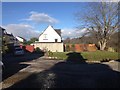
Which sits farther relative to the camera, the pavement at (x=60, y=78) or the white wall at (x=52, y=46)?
the white wall at (x=52, y=46)

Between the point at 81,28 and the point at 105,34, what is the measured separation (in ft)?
19.0

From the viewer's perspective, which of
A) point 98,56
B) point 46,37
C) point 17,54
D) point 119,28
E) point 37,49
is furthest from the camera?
point 46,37

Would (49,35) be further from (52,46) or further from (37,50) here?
(37,50)

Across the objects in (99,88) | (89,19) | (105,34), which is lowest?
(99,88)

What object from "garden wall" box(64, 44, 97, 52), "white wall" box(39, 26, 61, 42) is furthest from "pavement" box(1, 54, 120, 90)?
"white wall" box(39, 26, 61, 42)

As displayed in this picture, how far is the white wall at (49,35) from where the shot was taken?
66.1 metres

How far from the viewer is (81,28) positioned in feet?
179

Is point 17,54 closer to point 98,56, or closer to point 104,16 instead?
point 98,56

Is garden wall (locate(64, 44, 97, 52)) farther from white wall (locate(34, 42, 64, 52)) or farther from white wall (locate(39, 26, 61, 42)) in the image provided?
white wall (locate(39, 26, 61, 42))

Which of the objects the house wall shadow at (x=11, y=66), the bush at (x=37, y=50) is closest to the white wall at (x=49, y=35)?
the bush at (x=37, y=50)

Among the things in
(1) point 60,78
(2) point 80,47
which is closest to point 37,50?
(2) point 80,47

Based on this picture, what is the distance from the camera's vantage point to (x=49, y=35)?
66.5 meters

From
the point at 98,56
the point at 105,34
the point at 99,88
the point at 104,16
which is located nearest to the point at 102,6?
the point at 104,16

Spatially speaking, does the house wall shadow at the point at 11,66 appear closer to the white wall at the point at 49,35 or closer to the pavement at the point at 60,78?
the pavement at the point at 60,78
